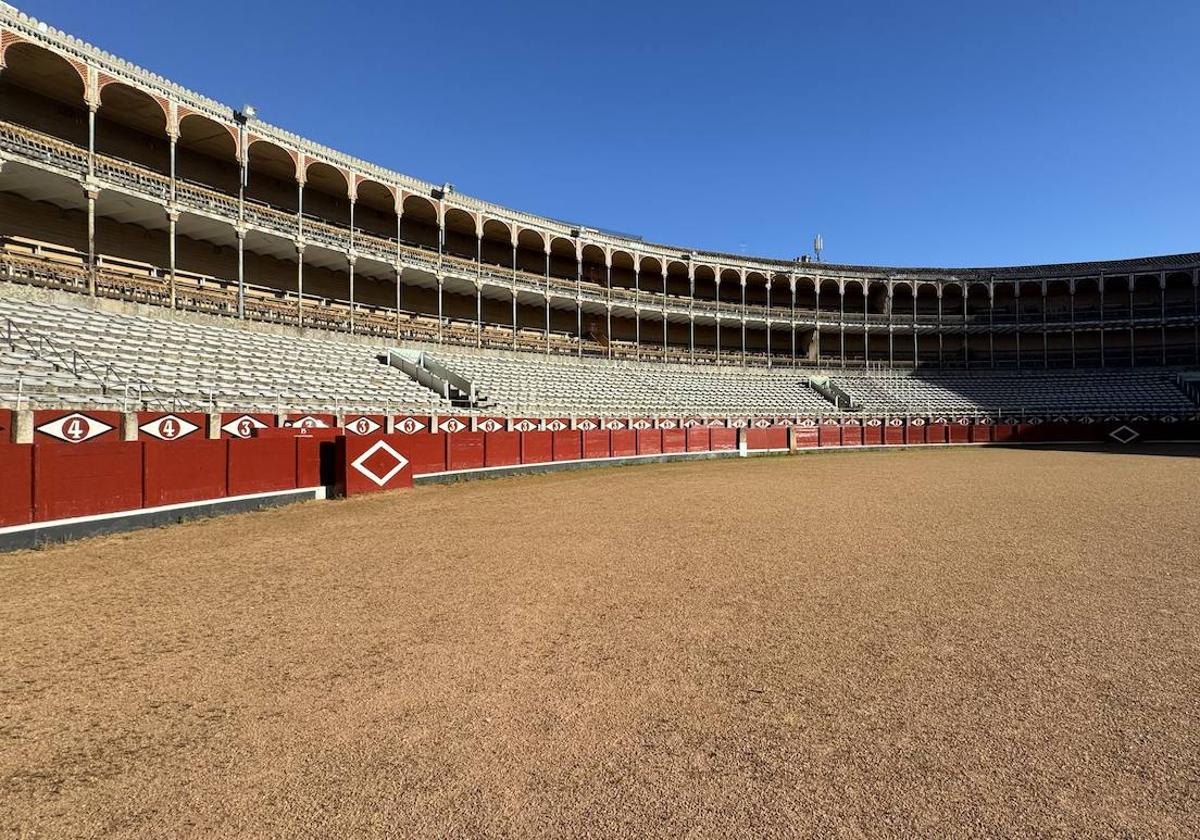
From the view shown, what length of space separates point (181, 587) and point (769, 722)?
20.2 feet

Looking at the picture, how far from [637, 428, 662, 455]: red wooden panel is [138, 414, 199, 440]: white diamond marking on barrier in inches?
618

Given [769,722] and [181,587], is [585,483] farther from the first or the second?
[769,722]

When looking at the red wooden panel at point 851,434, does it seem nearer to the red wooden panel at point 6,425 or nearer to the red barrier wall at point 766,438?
the red barrier wall at point 766,438

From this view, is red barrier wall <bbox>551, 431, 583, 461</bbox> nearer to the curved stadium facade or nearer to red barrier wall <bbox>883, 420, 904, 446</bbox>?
the curved stadium facade

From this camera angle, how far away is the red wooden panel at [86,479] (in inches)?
336

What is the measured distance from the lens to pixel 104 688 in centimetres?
404

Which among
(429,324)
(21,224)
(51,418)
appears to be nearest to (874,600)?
(51,418)

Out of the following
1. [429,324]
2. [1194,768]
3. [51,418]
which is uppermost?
[429,324]

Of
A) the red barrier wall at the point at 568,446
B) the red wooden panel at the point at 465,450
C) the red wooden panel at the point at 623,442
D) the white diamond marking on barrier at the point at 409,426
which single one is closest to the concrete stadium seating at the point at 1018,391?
the red wooden panel at the point at 623,442

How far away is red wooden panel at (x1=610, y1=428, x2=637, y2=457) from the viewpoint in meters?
23.5

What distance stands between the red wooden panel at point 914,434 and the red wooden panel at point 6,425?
36385 mm

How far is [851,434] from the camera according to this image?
33.2m

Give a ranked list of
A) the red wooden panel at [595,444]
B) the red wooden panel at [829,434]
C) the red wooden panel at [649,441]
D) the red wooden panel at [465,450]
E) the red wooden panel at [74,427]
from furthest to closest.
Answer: the red wooden panel at [829,434] → the red wooden panel at [649,441] → the red wooden panel at [595,444] → the red wooden panel at [465,450] → the red wooden panel at [74,427]

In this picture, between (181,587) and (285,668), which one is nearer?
(285,668)
